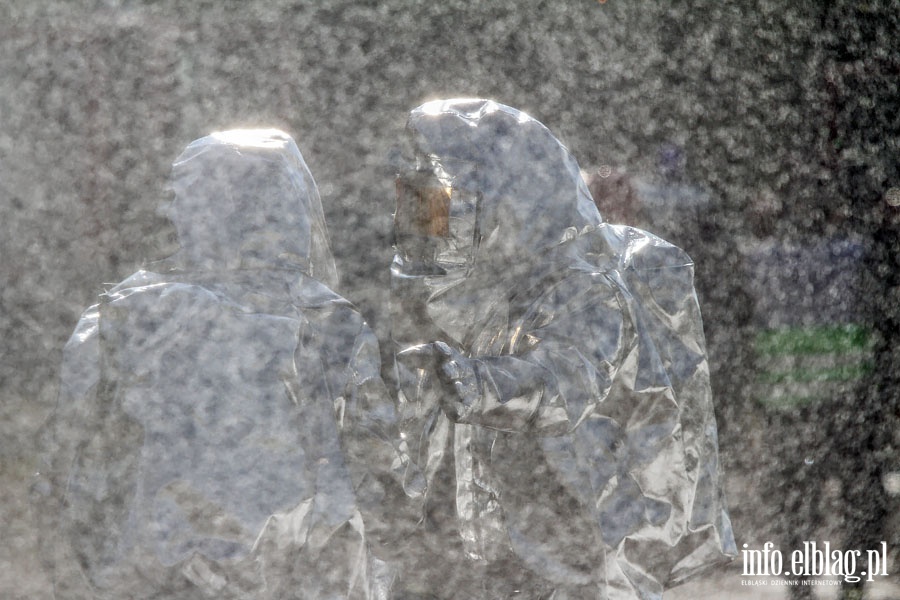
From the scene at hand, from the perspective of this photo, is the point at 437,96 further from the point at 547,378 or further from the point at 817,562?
the point at 817,562

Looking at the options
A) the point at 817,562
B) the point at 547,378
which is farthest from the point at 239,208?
the point at 817,562

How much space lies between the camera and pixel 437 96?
200 centimetres

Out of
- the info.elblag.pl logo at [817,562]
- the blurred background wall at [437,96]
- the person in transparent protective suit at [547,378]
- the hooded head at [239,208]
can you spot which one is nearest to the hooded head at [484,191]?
the person in transparent protective suit at [547,378]

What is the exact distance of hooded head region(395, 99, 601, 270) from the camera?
108 cm

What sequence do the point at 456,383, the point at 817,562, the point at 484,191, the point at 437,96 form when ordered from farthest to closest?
the point at 817,562, the point at 437,96, the point at 484,191, the point at 456,383

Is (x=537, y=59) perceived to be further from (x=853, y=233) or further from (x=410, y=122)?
(x=410, y=122)

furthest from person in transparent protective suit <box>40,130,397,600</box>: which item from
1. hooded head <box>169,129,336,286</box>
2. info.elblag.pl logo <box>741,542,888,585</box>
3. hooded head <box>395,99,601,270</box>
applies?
info.elblag.pl logo <box>741,542,888,585</box>

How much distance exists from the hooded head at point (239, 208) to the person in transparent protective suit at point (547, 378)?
14 cm

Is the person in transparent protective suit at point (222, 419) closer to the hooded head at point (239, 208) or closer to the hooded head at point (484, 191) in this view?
the hooded head at point (239, 208)

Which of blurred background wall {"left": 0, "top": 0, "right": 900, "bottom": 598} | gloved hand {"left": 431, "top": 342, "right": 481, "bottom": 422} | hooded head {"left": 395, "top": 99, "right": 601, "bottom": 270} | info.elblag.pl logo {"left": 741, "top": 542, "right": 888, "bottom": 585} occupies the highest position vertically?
hooded head {"left": 395, "top": 99, "right": 601, "bottom": 270}

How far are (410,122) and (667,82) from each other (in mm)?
1124

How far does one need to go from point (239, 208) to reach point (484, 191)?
254mm

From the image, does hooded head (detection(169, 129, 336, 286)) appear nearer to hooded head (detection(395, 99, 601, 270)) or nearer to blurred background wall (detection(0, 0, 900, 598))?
hooded head (detection(395, 99, 601, 270))

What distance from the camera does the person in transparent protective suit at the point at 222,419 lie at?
93 cm
